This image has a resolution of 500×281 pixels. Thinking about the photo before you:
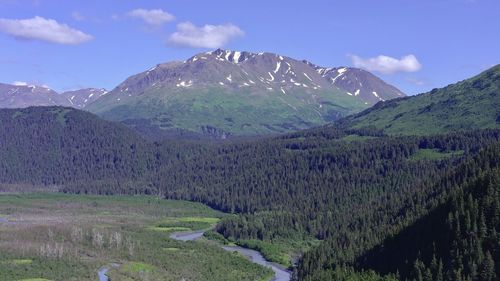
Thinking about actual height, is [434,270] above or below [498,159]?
below

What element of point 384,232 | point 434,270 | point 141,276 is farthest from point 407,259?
point 141,276

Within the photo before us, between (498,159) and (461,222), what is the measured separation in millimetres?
46143

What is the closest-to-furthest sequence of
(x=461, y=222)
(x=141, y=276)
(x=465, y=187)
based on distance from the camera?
(x=461, y=222) < (x=465, y=187) < (x=141, y=276)

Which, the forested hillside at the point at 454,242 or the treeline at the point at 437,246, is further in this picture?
the treeline at the point at 437,246

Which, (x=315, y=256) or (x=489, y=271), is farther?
(x=315, y=256)

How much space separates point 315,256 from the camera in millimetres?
197000

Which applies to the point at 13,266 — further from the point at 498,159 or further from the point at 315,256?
the point at 498,159

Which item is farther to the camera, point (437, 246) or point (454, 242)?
point (437, 246)

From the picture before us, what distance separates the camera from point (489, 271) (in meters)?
137

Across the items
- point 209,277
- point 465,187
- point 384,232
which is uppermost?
point 465,187

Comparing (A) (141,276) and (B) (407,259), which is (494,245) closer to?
(B) (407,259)

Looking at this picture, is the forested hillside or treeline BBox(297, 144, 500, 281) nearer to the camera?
the forested hillside

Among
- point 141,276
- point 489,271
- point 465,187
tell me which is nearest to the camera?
point 489,271

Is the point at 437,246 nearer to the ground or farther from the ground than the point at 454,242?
nearer to the ground
